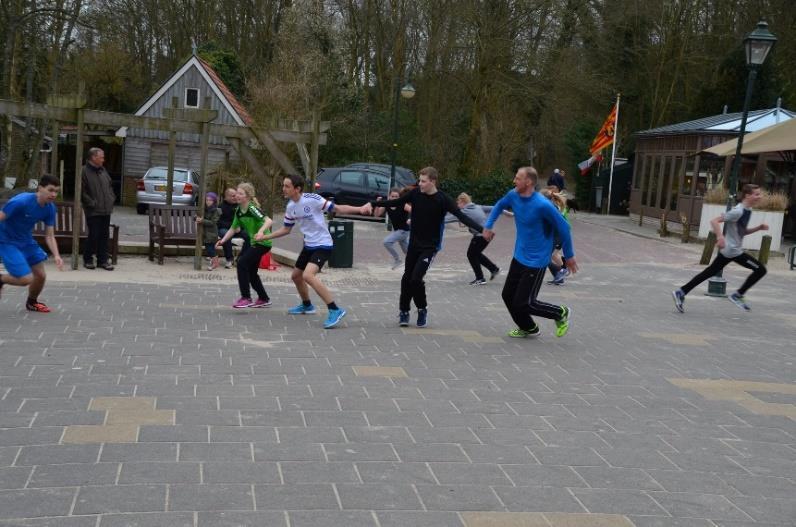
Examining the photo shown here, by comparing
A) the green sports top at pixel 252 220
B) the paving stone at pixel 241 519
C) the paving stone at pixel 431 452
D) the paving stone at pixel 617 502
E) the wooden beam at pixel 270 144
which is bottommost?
the paving stone at pixel 431 452

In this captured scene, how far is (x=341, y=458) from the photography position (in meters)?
5.14

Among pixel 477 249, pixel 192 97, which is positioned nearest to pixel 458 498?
pixel 477 249

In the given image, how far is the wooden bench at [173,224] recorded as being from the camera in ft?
48.6

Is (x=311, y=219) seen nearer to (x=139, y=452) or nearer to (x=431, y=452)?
(x=431, y=452)

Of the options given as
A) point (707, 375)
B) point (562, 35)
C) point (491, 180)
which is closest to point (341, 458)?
point (707, 375)

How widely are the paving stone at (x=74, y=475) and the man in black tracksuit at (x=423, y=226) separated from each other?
5077 mm

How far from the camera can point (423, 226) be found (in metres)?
9.59

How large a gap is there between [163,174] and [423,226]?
725 inches

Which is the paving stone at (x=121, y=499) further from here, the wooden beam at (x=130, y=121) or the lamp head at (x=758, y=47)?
the lamp head at (x=758, y=47)

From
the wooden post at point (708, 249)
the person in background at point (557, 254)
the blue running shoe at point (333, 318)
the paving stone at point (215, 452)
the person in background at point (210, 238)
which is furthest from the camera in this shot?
the wooden post at point (708, 249)

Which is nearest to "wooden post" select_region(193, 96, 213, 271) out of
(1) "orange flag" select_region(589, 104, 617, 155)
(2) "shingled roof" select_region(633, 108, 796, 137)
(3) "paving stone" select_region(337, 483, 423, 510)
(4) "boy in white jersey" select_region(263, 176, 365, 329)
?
(4) "boy in white jersey" select_region(263, 176, 365, 329)

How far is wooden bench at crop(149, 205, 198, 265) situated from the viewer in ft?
48.6

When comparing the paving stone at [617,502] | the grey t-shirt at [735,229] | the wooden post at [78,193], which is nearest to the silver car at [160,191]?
the wooden post at [78,193]

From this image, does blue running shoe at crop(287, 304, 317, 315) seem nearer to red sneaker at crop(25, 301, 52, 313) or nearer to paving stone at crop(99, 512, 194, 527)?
red sneaker at crop(25, 301, 52, 313)
